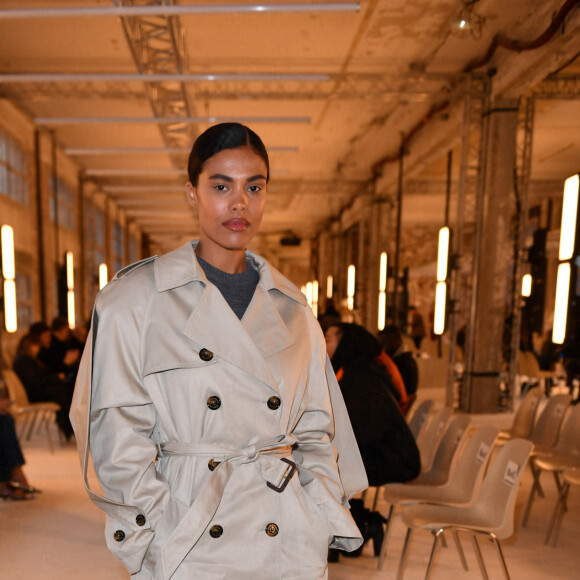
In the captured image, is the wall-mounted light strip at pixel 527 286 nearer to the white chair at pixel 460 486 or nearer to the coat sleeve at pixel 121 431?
the white chair at pixel 460 486

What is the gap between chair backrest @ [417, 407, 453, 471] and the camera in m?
3.81

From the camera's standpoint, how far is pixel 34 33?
264 inches

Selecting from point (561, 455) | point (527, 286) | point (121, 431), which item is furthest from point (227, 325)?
point (527, 286)

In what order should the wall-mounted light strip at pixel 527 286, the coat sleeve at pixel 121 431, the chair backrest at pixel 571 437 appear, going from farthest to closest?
the wall-mounted light strip at pixel 527 286 → the chair backrest at pixel 571 437 → the coat sleeve at pixel 121 431

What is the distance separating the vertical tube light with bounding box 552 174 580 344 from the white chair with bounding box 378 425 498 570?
0.84 metres

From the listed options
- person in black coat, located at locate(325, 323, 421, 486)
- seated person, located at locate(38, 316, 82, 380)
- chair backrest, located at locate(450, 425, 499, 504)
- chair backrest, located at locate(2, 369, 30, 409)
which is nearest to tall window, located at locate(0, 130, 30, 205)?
seated person, located at locate(38, 316, 82, 380)

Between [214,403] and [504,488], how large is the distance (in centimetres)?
225

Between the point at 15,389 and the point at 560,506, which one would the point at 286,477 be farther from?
the point at 15,389

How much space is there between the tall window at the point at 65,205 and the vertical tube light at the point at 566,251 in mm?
10630

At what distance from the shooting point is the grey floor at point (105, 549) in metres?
3.19

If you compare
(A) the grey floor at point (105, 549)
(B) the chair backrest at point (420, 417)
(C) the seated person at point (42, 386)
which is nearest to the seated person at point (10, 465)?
(A) the grey floor at point (105, 549)

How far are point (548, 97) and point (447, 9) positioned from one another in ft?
6.79

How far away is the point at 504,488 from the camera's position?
2.79 m

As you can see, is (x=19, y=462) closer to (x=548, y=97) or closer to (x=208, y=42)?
(x=208, y=42)
